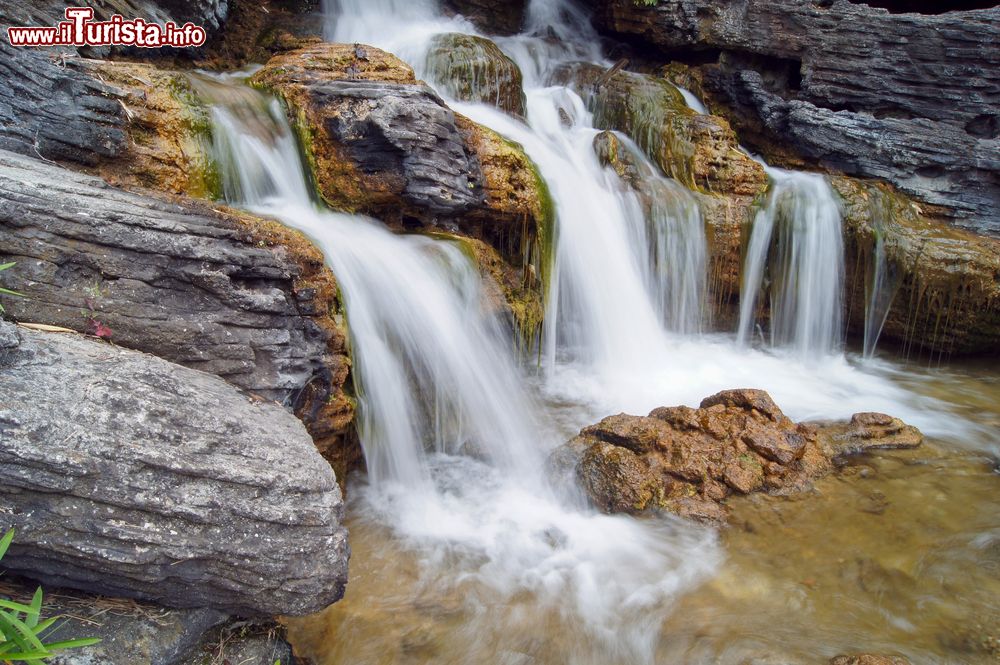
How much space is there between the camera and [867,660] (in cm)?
316

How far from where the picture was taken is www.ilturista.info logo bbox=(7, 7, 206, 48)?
5.21 m

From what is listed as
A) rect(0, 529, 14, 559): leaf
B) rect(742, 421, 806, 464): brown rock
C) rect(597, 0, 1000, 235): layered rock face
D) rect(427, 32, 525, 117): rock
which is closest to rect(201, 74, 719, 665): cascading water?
rect(742, 421, 806, 464): brown rock

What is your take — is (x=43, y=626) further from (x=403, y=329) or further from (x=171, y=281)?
Answer: (x=403, y=329)

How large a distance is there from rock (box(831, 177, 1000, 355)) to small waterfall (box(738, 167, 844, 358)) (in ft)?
0.66

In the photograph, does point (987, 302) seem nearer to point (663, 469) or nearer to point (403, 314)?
point (663, 469)

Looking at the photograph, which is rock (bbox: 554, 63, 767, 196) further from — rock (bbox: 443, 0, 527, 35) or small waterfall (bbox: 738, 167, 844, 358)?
rock (bbox: 443, 0, 527, 35)

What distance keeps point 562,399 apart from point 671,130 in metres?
4.51

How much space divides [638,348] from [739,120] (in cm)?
500

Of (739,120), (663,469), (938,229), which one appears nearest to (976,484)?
(663,469)

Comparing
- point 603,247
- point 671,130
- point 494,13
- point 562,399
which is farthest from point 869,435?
point 494,13

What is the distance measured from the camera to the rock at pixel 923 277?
25.3 ft

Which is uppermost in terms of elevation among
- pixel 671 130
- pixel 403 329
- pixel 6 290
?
pixel 671 130

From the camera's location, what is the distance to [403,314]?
208 inches

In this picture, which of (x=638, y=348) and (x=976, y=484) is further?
(x=638, y=348)
